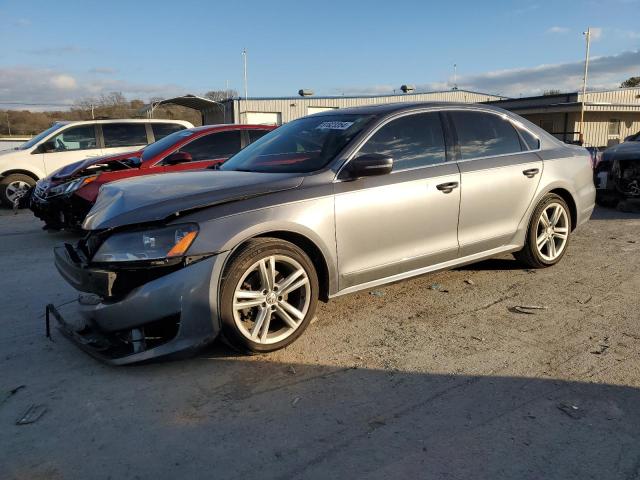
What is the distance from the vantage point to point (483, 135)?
16.1 feet

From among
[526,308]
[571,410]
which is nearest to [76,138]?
[526,308]

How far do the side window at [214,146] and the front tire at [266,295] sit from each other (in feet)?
16.5

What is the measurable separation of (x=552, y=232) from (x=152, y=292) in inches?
161

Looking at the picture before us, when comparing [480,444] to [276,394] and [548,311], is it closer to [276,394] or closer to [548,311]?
[276,394]

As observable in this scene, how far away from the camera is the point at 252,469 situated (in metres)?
2.41

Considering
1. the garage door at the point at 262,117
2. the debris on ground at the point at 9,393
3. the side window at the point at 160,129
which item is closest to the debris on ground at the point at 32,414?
the debris on ground at the point at 9,393

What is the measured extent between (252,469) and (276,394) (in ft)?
2.25

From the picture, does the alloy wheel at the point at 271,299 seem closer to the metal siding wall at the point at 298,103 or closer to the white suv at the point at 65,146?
the white suv at the point at 65,146

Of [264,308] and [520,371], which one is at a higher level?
[264,308]

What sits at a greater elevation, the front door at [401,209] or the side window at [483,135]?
the side window at [483,135]

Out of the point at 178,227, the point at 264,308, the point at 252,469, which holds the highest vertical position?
the point at 178,227

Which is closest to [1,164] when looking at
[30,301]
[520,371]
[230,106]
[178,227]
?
[30,301]

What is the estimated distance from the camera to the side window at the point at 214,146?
26.9ft

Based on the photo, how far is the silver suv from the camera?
10.7 ft
